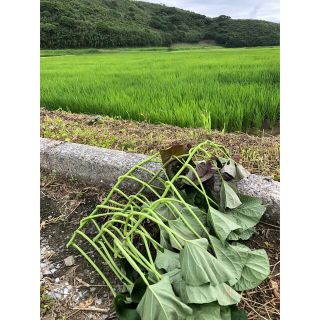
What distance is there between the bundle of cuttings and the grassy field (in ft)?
2.19

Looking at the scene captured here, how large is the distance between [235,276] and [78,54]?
2.08m

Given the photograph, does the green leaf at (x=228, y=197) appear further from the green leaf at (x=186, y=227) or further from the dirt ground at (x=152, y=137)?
the dirt ground at (x=152, y=137)

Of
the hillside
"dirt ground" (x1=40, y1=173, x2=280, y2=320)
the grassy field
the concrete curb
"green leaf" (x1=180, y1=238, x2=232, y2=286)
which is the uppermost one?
the hillside

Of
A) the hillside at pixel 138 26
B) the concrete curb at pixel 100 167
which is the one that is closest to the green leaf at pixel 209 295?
the concrete curb at pixel 100 167

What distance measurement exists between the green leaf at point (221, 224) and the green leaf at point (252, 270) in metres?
0.05

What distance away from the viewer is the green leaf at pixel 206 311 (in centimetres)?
92

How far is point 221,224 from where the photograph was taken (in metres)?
1.13

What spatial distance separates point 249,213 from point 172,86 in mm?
1516

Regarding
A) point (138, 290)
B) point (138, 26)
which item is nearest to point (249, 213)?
point (138, 290)

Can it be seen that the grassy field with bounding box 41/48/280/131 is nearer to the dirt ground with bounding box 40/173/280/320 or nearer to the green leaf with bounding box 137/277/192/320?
the dirt ground with bounding box 40/173/280/320

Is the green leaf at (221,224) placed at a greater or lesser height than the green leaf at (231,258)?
greater

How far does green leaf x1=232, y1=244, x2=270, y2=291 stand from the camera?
3.48ft

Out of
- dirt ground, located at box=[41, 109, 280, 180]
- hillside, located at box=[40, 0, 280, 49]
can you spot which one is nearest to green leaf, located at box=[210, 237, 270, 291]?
dirt ground, located at box=[41, 109, 280, 180]

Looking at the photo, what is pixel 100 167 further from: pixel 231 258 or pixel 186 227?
pixel 231 258
